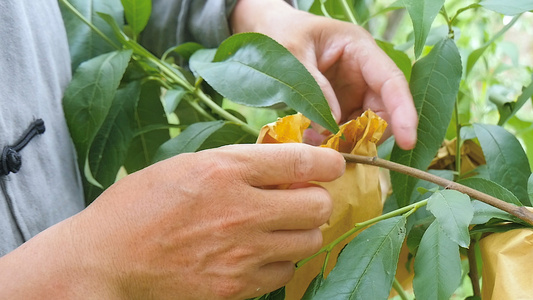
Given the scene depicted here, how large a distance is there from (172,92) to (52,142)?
15cm

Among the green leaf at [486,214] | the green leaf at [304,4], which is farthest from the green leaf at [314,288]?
the green leaf at [304,4]

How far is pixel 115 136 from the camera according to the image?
0.75 m

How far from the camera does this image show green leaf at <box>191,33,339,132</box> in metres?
0.55

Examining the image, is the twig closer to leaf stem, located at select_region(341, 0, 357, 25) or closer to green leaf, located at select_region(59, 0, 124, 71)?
leaf stem, located at select_region(341, 0, 357, 25)

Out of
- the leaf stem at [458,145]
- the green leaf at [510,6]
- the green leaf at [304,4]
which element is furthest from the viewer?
the green leaf at [304,4]

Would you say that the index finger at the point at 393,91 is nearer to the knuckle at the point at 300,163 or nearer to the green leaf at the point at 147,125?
the knuckle at the point at 300,163

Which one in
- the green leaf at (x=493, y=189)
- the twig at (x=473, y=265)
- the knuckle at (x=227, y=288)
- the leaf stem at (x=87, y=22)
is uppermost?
the leaf stem at (x=87, y=22)

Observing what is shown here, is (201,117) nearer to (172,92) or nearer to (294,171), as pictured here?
(172,92)

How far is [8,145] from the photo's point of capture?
23.5 inches

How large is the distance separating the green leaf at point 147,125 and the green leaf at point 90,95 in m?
0.10

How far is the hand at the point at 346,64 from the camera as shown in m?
0.60

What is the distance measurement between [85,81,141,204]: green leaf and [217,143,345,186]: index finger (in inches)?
11.3

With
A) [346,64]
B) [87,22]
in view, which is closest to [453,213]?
[346,64]

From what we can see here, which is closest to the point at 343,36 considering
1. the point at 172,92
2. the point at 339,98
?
the point at 339,98
